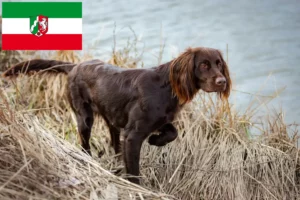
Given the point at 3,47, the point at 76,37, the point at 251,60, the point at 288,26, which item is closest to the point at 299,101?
the point at 251,60

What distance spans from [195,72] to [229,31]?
565 cm

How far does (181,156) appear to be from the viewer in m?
4.74

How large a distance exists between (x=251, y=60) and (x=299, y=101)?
1344 mm

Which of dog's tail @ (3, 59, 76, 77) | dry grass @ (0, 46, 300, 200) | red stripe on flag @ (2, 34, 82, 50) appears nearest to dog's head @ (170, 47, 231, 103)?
dry grass @ (0, 46, 300, 200)

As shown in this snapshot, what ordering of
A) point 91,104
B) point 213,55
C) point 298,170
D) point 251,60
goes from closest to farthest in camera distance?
1. point 213,55
2. point 91,104
3. point 298,170
4. point 251,60

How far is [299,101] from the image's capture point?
24.3 feet

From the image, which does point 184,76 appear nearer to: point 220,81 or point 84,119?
point 220,81

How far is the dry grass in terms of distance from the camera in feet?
10.4

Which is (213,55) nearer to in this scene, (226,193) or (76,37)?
(226,193)

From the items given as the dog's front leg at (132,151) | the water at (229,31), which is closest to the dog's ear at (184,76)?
the dog's front leg at (132,151)

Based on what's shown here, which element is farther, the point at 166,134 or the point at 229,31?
the point at 229,31

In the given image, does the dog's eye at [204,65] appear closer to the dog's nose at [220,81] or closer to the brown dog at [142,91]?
the brown dog at [142,91]

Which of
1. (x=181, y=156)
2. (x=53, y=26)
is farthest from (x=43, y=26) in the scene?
(x=181, y=156)

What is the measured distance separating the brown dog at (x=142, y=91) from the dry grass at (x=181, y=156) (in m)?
0.32
